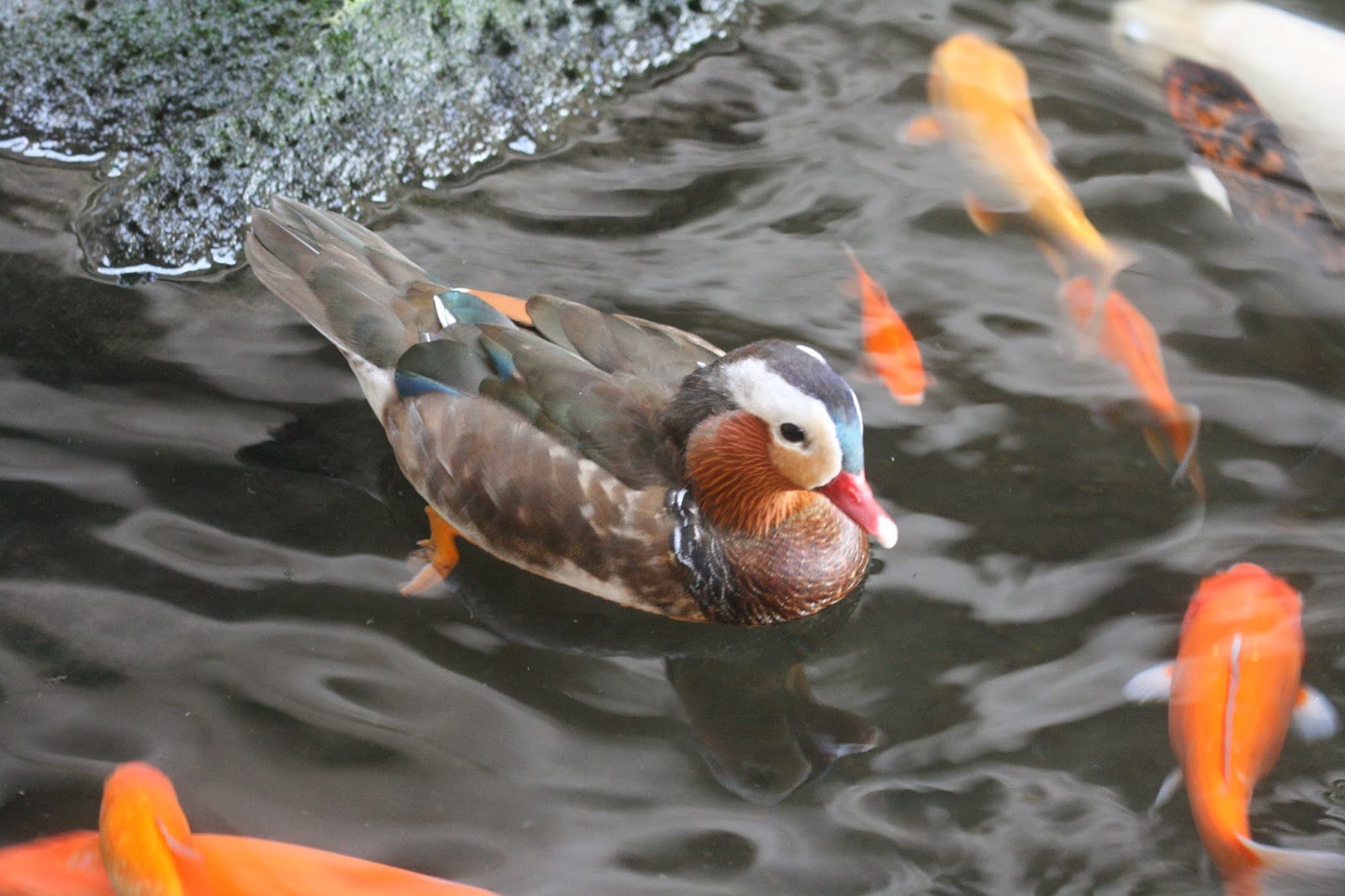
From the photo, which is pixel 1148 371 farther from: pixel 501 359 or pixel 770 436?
pixel 501 359

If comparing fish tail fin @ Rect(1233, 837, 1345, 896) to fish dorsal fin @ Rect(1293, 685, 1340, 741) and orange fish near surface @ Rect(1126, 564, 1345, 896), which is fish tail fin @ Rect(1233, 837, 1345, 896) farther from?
fish dorsal fin @ Rect(1293, 685, 1340, 741)

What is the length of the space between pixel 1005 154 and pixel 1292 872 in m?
2.84

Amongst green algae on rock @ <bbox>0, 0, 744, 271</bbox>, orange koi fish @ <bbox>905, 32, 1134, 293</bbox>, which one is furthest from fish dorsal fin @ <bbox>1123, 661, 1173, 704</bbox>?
green algae on rock @ <bbox>0, 0, 744, 271</bbox>

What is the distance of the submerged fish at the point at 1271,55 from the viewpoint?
5.18 metres

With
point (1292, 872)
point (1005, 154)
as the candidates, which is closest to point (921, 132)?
point (1005, 154)

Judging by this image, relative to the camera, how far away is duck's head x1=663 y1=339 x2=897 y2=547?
3.36 m

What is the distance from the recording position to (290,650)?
12.0 feet

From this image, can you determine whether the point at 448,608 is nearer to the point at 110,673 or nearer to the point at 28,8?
the point at 110,673

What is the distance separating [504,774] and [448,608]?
58 centimetres

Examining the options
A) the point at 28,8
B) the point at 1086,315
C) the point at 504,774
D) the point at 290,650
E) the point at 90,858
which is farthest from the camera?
the point at 28,8

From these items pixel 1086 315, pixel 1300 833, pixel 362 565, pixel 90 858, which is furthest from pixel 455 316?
pixel 1300 833

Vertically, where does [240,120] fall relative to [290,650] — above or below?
above

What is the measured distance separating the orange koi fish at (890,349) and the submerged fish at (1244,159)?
1.50m

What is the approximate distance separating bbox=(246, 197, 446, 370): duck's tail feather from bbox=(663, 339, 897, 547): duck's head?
887 mm
